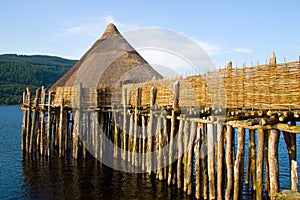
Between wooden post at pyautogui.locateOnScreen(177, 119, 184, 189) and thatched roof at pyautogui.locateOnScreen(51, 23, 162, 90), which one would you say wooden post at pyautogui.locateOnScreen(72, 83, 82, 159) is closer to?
thatched roof at pyautogui.locateOnScreen(51, 23, 162, 90)

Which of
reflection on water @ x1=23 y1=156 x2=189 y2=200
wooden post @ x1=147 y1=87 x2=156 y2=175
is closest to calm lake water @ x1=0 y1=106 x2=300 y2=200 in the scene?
reflection on water @ x1=23 y1=156 x2=189 y2=200

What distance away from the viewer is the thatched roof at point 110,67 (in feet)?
88.1

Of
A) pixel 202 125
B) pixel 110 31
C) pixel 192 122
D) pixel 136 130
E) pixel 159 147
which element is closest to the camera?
pixel 192 122

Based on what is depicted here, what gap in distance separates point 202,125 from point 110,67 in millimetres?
13703

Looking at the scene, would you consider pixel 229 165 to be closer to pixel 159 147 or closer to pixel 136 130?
pixel 159 147

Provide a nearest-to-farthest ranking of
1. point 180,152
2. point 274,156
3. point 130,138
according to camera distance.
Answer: point 274,156, point 180,152, point 130,138

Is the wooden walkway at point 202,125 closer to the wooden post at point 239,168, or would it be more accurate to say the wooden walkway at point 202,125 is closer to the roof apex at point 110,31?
the wooden post at point 239,168

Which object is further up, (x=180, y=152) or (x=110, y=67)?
(x=110, y=67)

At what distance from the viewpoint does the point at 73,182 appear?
16.5m

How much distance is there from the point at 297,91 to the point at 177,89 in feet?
19.4

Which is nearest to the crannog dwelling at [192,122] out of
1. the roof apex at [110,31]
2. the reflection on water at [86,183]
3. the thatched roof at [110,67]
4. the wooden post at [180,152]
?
the wooden post at [180,152]

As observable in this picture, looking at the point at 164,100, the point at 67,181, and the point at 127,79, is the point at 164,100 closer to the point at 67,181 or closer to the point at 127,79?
the point at 67,181

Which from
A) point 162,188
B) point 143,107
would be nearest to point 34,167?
point 143,107

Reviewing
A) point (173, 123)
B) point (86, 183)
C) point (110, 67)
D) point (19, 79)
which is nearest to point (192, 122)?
point (173, 123)
